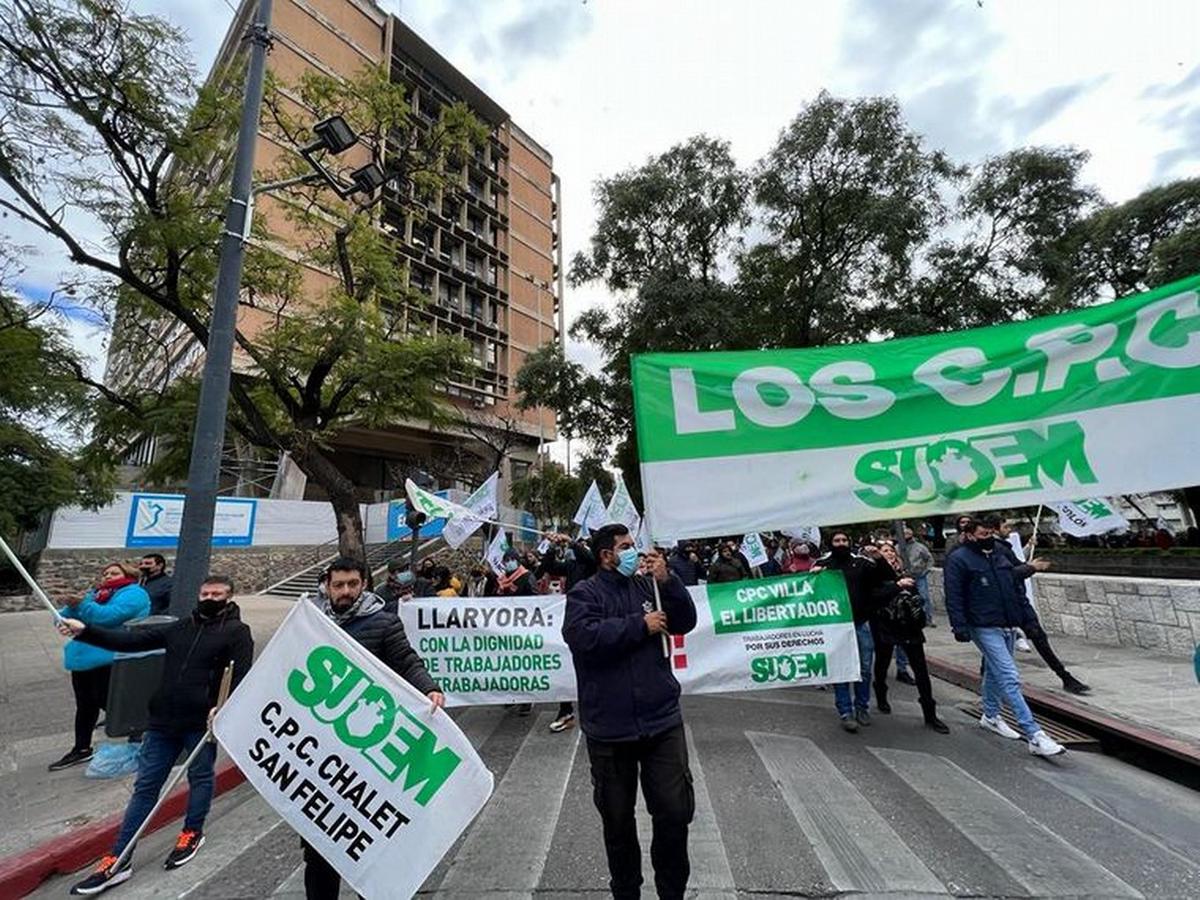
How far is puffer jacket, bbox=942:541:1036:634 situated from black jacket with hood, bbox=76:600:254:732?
5.64 metres

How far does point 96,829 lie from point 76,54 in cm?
869

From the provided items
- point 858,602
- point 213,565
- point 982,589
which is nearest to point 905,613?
point 858,602

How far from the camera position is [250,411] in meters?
9.23

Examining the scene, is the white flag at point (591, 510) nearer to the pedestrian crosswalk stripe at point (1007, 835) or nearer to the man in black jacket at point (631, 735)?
the pedestrian crosswalk stripe at point (1007, 835)

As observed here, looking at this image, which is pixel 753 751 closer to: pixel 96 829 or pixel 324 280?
pixel 96 829

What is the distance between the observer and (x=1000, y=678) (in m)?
5.24

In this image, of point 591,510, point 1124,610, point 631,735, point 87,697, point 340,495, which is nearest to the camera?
point 631,735

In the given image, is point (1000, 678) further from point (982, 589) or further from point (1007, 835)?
point (1007, 835)

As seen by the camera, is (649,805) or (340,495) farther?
(340,495)

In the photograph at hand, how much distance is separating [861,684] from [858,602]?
86 cm

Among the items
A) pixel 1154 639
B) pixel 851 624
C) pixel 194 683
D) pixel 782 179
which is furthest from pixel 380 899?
pixel 782 179

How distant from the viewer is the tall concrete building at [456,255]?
31453 mm

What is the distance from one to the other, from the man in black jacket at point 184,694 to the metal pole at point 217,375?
5.44 ft

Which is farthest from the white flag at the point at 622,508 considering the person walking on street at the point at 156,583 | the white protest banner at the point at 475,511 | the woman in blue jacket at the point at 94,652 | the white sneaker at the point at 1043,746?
the woman in blue jacket at the point at 94,652
